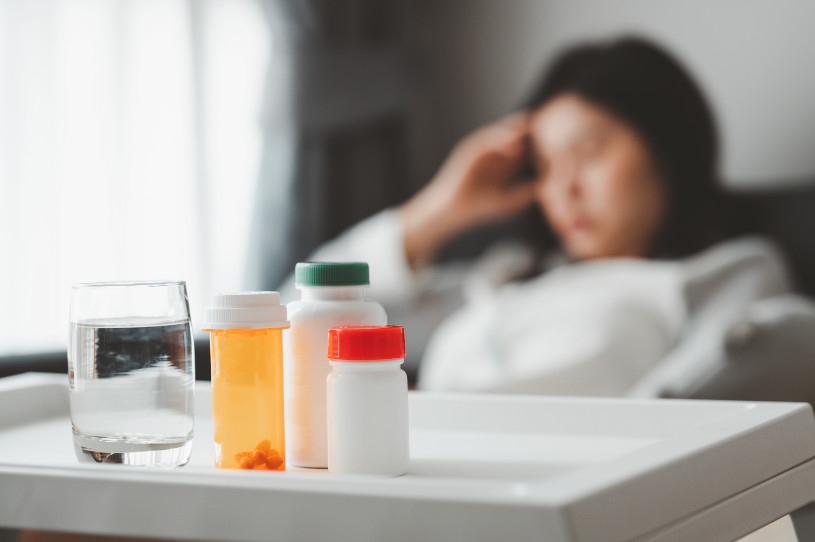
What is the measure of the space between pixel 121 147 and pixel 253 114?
0.45m

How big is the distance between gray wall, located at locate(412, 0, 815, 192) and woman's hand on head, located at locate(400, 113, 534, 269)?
0.21 feet

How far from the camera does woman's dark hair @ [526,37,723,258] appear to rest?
2.29 metres

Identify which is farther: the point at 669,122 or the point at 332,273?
the point at 669,122

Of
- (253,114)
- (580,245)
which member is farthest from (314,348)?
(253,114)

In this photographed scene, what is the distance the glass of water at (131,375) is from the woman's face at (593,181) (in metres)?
1.81

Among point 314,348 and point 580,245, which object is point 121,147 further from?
point 314,348

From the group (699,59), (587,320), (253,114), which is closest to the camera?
(587,320)

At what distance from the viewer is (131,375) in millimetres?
693

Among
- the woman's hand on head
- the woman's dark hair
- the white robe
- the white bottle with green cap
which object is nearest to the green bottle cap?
the white bottle with green cap

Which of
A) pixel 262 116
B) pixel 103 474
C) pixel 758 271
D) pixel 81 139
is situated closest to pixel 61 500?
pixel 103 474

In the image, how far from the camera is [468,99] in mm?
2766

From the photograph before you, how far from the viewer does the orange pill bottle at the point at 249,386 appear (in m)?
0.69

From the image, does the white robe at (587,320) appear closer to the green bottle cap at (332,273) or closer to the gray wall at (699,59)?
the gray wall at (699,59)

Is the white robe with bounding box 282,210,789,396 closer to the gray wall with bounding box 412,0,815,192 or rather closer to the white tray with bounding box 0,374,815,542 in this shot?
the gray wall with bounding box 412,0,815,192
